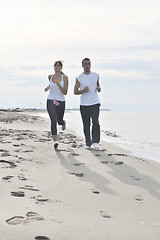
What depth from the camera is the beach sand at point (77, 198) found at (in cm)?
215

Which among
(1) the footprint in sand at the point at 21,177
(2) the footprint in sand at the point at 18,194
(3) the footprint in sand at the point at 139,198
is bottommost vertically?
(3) the footprint in sand at the point at 139,198

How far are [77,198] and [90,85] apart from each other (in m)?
4.16

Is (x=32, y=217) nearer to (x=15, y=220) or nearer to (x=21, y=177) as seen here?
(x=15, y=220)

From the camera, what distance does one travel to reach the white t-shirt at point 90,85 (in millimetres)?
6840

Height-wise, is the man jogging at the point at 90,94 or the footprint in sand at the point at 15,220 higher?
the man jogging at the point at 90,94

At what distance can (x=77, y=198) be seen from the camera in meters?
3.01

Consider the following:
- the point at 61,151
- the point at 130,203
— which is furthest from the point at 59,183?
the point at 61,151

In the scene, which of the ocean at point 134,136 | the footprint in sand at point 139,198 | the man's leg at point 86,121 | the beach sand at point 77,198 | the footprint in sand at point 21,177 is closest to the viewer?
the beach sand at point 77,198

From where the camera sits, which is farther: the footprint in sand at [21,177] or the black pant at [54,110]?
the black pant at [54,110]

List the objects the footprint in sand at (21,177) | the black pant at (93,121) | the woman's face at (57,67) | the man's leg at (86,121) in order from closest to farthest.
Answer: the footprint in sand at (21,177) → the woman's face at (57,67) → the black pant at (93,121) → the man's leg at (86,121)

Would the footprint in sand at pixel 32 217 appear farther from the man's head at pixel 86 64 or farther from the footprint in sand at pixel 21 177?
the man's head at pixel 86 64

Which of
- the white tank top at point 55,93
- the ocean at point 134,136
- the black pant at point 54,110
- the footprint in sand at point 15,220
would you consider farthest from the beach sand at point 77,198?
the ocean at point 134,136

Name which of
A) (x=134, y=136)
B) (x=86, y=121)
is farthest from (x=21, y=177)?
(x=134, y=136)

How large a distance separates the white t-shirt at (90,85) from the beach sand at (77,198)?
1923 mm
